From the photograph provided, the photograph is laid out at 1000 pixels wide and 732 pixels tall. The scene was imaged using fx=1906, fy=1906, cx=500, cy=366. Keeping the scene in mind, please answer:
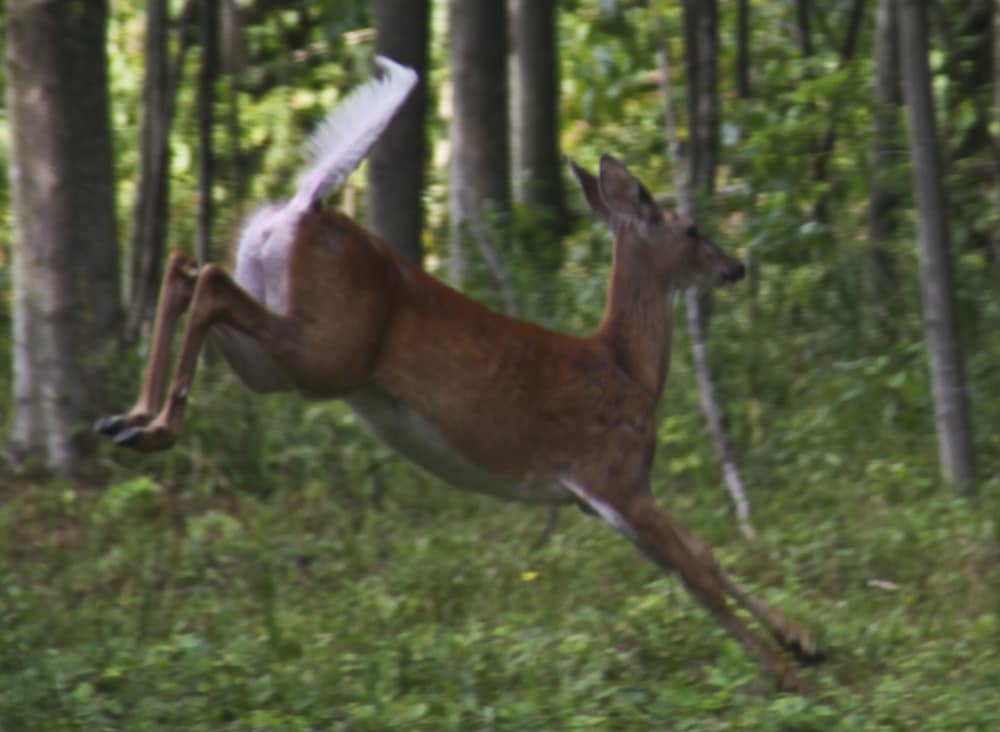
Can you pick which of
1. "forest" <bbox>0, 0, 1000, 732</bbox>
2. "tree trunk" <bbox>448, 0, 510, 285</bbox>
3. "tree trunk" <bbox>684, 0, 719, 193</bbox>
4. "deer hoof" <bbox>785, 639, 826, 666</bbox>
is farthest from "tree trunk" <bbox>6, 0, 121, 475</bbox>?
"deer hoof" <bbox>785, 639, 826, 666</bbox>

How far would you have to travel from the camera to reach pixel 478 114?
1030 centimetres

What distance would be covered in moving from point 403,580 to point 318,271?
7.09ft

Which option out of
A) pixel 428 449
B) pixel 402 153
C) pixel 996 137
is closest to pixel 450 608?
pixel 428 449

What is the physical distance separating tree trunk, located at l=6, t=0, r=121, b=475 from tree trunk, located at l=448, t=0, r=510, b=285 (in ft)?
7.29

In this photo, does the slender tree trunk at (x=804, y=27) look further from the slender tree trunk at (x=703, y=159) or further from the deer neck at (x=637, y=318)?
the deer neck at (x=637, y=318)

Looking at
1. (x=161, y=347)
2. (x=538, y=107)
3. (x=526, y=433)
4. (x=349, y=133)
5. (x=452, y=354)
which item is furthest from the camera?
(x=538, y=107)

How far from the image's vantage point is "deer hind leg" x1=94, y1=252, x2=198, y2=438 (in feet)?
15.9

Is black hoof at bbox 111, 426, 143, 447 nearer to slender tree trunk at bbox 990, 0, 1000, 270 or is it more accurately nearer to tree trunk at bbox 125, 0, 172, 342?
tree trunk at bbox 125, 0, 172, 342

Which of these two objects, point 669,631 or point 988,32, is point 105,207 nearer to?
point 669,631

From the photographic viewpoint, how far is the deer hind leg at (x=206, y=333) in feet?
15.9

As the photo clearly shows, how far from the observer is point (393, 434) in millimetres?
5672

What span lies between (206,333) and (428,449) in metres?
0.87

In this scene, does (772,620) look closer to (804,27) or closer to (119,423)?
(119,423)

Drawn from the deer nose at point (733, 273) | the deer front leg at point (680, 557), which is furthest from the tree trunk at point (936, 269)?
the deer front leg at point (680, 557)
